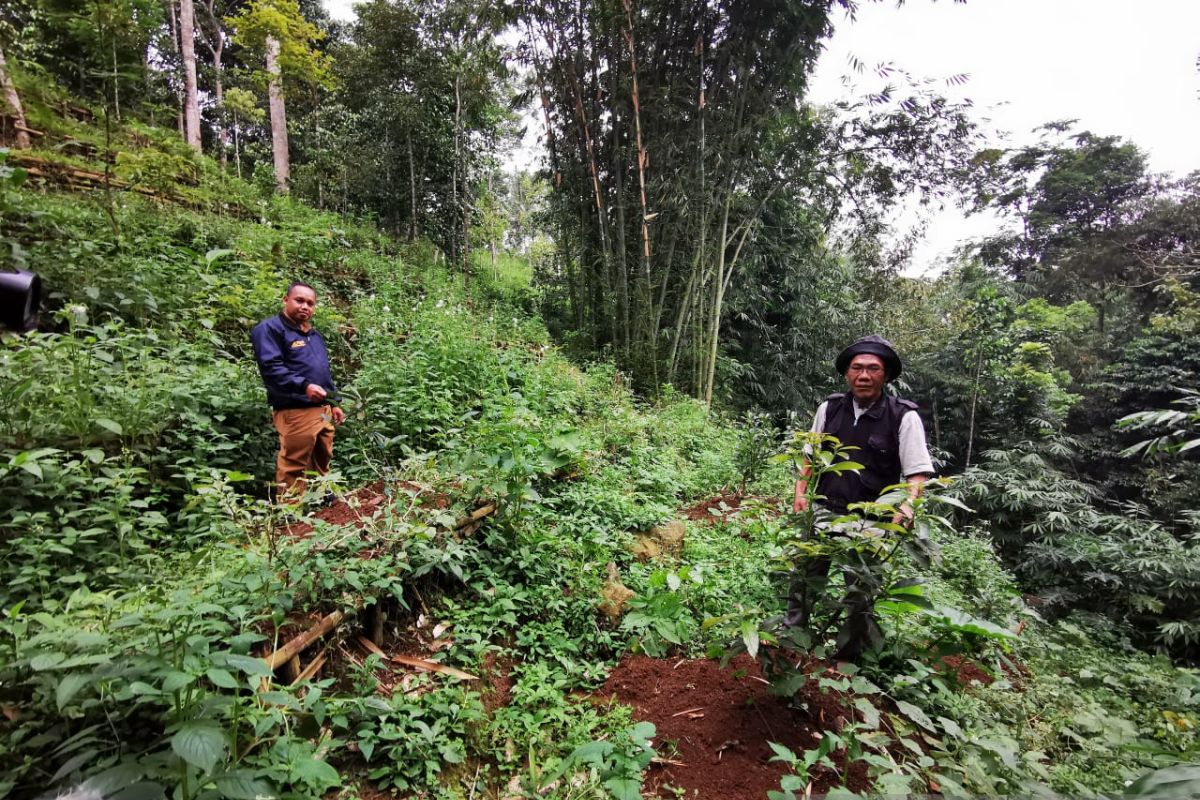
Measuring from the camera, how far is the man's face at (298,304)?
3.33 meters

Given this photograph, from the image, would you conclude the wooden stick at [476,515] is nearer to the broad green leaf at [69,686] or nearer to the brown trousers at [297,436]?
the brown trousers at [297,436]

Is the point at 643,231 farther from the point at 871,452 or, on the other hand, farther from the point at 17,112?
the point at 17,112

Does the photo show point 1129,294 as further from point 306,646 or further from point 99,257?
point 99,257

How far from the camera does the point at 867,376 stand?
2281mm

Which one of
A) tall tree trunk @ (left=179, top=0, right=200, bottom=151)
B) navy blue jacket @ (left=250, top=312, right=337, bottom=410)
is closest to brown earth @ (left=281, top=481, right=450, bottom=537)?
navy blue jacket @ (left=250, top=312, right=337, bottom=410)

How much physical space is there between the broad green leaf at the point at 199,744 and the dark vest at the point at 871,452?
2186 mm

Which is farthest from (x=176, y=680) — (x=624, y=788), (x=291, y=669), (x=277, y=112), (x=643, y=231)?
(x=277, y=112)

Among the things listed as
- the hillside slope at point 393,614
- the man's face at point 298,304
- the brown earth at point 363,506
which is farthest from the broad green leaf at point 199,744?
the man's face at point 298,304

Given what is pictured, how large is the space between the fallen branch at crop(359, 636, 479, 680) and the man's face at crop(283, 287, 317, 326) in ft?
7.36

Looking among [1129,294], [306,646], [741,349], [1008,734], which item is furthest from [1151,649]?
[1129,294]

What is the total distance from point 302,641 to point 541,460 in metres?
1.58

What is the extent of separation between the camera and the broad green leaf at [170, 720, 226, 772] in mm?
1152

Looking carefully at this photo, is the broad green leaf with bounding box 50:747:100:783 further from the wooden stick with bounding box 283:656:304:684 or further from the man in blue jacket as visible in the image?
the man in blue jacket

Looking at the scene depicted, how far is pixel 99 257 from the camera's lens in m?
4.12
